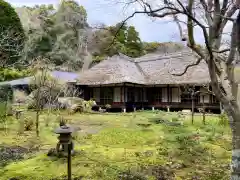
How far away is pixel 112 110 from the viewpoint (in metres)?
27.0

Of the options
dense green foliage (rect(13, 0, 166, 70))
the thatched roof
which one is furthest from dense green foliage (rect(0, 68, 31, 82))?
dense green foliage (rect(13, 0, 166, 70))

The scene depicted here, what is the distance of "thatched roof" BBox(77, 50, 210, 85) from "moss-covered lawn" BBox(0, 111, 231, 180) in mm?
12921

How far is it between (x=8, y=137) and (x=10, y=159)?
144 inches

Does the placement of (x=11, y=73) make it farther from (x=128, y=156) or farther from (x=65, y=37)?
(x=128, y=156)

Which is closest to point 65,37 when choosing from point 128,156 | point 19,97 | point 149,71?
point 19,97

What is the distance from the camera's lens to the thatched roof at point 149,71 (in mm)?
25438

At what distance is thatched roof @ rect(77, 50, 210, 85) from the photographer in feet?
83.5

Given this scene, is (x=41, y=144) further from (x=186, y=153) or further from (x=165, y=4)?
(x=165, y=4)

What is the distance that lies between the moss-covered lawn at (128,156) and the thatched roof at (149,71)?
12.9 m

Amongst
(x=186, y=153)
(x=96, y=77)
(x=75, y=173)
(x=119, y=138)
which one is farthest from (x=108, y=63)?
(x=75, y=173)

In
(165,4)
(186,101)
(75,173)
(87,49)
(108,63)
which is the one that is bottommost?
(75,173)

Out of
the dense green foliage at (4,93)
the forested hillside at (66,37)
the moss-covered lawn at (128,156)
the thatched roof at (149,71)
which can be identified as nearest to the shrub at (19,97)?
the thatched roof at (149,71)

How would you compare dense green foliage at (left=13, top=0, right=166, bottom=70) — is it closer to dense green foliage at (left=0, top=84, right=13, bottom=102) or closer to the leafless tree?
dense green foliage at (left=0, top=84, right=13, bottom=102)

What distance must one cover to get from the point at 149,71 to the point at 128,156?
21.8 metres
